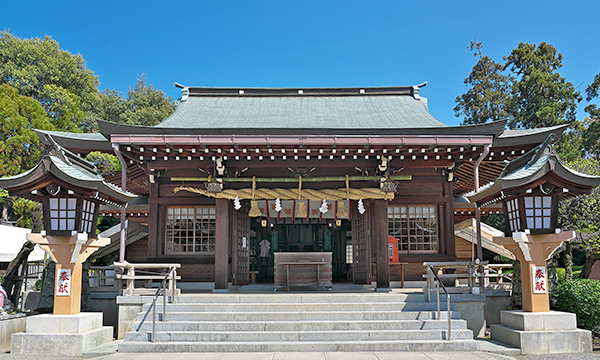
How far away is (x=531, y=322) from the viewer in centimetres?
789

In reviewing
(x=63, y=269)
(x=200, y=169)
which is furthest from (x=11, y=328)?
(x=200, y=169)

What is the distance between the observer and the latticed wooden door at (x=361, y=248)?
38.0 feet

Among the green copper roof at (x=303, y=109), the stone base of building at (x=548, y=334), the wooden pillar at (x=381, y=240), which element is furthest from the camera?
the green copper roof at (x=303, y=109)

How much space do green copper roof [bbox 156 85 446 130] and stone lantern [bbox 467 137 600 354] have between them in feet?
13.1

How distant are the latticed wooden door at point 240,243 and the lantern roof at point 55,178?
366 centimetres

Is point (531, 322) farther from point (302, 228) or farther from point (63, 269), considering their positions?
point (302, 228)

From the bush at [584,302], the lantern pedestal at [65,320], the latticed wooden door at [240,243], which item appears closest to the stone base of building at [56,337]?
the lantern pedestal at [65,320]

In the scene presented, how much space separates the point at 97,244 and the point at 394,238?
7.06m

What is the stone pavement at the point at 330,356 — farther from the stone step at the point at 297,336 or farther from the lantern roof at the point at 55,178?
the lantern roof at the point at 55,178

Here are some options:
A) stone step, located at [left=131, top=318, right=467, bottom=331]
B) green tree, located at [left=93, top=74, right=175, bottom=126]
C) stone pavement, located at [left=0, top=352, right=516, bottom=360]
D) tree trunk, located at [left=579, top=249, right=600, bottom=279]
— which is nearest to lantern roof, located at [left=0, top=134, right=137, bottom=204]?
stone step, located at [left=131, top=318, right=467, bottom=331]

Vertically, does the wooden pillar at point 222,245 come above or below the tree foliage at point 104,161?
below

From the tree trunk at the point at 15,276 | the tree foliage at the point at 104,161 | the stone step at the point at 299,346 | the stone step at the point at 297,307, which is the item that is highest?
the tree foliage at the point at 104,161

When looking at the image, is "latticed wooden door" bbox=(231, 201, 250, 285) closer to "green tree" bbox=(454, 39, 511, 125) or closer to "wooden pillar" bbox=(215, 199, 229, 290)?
"wooden pillar" bbox=(215, 199, 229, 290)

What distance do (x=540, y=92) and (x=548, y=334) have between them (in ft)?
88.9
